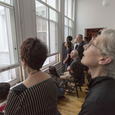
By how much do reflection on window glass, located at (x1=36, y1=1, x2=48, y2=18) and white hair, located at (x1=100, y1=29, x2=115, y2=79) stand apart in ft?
7.41

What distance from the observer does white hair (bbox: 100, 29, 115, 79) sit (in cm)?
63

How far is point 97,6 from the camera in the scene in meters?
5.88

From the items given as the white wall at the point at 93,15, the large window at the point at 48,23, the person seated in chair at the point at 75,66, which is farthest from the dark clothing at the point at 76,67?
the white wall at the point at 93,15

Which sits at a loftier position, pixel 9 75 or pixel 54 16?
pixel 54 16

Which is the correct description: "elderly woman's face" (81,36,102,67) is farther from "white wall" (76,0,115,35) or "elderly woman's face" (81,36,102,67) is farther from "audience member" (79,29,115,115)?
"white wall" (76,0,115,35)

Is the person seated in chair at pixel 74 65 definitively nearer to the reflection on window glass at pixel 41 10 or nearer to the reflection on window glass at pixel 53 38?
the reflection on window glass at pixel 53 38

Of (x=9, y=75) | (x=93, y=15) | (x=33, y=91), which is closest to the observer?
(x=33, y=91)

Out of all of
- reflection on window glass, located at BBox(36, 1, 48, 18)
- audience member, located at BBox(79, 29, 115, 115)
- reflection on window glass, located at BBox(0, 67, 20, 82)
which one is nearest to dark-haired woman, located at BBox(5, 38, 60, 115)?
audience member, located at BBox(79, 29, 115, 115)

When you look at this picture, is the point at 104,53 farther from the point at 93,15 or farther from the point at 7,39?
the point at 93,15

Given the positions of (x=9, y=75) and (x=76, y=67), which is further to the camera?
(x=76, y=67)

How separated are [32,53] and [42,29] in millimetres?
2199

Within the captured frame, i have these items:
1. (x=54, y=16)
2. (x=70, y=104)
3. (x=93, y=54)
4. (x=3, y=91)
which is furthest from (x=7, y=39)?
(x=54, y=16)

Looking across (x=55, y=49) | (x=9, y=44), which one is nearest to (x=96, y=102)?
(x=9, y=44)

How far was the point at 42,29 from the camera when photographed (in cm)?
273
